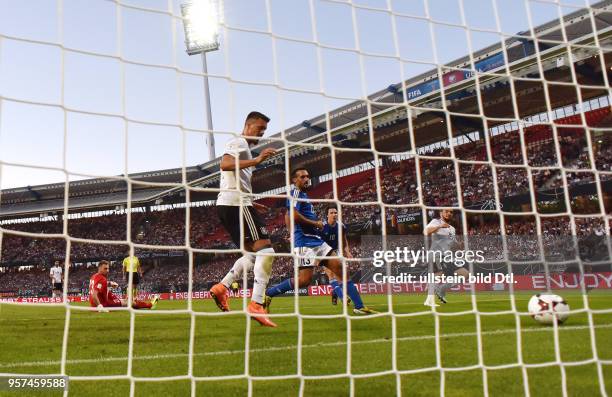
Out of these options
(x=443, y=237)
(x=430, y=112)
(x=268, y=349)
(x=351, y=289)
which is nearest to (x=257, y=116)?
(x=268, y=349)

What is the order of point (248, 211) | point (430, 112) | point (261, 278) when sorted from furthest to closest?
point (430, 112), point (261, 278), point (248, 211)

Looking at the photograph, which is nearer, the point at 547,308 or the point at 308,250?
the point at 547,308

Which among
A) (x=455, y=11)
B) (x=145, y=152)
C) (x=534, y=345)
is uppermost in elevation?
(x=455, y=11)

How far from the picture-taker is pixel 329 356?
3.56m

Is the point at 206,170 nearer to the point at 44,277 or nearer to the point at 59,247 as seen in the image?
the point at 59,247

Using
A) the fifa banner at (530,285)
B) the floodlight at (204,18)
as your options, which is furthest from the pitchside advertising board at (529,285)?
the floodlight at (204,18)

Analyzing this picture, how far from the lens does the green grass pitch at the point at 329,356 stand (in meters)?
2.66

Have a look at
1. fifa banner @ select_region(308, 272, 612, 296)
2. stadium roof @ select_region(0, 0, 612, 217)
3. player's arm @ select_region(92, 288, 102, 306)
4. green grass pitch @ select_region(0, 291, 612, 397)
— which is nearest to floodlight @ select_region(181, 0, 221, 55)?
green grass pitch @ select_region(0, 291, 612, 397)

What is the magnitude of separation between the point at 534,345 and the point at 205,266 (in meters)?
25.7

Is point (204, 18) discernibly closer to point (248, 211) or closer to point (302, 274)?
point (248, 211)

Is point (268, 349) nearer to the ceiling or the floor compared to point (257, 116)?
nearer to the floor

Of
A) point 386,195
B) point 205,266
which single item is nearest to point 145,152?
point 386,195

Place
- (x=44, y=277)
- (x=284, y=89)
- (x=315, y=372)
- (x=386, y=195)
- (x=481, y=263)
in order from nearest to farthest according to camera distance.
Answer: (x=315, y=372) < (x=284, y=89) < (x=481, y=263) < (x=386, y=195) < (x=44, y=277)

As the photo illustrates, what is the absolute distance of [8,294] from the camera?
29656mm
